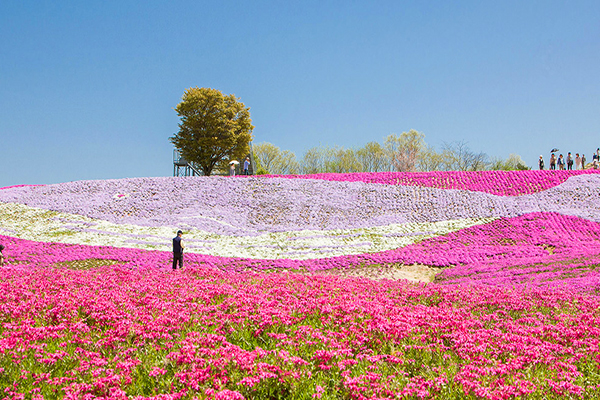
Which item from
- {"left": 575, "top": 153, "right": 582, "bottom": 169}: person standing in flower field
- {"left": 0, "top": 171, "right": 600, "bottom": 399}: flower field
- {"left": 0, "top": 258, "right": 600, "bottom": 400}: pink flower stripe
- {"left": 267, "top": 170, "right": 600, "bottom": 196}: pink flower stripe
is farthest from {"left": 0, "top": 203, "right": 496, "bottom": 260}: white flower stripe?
{"left": 575, "top": 153, "right": 582, "bottom": 169}: person standing in flower field

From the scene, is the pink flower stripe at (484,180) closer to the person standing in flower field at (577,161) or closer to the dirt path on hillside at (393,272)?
the person standing in flower field at (577,161)

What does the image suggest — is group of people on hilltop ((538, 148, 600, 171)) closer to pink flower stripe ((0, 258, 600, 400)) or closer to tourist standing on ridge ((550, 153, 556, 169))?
tourist standing on ridge ((550, 153, 556, 169))

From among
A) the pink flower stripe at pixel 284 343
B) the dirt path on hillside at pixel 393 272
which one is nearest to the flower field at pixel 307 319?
the pink flower stripe at pixel 284 343

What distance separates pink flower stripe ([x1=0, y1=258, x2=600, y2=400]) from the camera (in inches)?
207

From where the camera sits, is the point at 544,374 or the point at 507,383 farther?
the point at 544,374

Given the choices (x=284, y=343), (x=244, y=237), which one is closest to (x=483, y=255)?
(x=244, y=237)

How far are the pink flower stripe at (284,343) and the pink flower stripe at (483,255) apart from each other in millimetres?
5748

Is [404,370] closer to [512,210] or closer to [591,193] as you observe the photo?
[512,210]

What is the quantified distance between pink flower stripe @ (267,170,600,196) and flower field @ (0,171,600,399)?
850cm

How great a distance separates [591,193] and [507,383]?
3046 cm

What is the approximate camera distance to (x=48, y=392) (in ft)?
17.2

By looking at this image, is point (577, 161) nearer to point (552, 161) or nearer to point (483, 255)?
point (552, 161)

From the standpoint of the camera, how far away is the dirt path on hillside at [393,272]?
1753 centimetres

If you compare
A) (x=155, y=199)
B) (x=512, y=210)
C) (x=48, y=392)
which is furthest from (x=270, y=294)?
(x=155, y=199)
